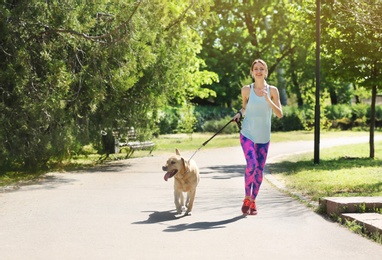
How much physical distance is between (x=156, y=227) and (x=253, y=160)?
1.79 meters

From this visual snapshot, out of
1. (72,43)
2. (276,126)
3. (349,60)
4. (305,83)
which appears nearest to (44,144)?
(72,43)

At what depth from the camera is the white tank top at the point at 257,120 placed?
9.75 m

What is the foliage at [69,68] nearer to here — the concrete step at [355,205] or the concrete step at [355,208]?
the concrete step at [355,208]

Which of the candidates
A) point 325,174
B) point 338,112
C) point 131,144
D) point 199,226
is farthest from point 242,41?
point 199,226

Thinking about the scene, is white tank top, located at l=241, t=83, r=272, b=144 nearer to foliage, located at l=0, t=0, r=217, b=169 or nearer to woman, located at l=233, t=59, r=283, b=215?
woman, located at l=233, t=59, r=283, b=215

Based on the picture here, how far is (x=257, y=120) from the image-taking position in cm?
975

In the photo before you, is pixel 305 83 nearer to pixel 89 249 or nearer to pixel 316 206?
pixel 316 206

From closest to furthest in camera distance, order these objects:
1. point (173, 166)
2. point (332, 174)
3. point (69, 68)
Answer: point (173, 166), point (332, 174), point (69, 68)

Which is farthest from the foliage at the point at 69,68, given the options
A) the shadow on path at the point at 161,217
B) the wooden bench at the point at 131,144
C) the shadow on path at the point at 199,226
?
the shadow on path at the point at 199,226

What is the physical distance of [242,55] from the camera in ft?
181

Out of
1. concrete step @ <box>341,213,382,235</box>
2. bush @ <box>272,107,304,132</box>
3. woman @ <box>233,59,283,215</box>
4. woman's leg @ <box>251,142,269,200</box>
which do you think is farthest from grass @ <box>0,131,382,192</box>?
bush @ <box>272,107,304,132</box>

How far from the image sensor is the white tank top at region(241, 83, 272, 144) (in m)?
9.75

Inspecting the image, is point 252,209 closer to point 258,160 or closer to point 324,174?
point 258,160

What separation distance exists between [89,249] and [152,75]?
12471mm
